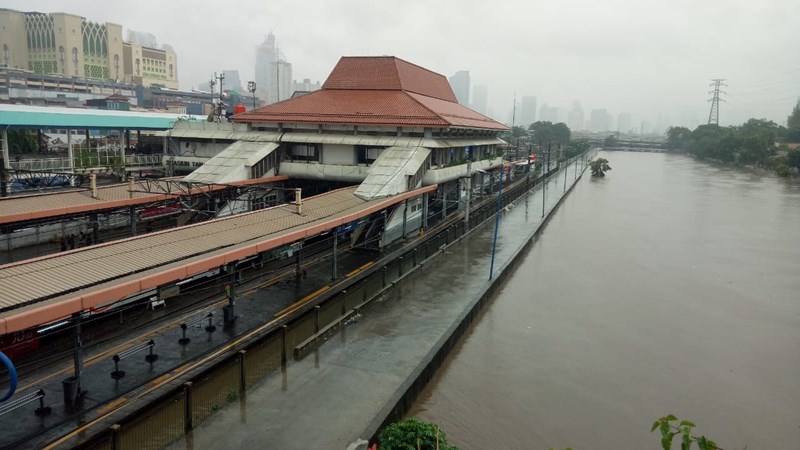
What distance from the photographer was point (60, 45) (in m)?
117

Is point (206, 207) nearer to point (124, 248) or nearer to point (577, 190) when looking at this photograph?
point (124, 248)

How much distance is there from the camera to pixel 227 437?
953 cm

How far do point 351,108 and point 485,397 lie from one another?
22116 millimetres

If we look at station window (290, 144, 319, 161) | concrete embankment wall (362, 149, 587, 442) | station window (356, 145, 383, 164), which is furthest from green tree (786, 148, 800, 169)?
station window (290, 144, 319, 161)

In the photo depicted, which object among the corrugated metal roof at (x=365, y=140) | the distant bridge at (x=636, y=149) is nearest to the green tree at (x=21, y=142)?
the corrugated metal roof at (x=365, y=140)

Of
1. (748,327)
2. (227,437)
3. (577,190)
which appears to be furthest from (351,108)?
(577,190)

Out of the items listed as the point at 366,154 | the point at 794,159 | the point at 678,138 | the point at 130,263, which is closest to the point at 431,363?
the point at 130,263

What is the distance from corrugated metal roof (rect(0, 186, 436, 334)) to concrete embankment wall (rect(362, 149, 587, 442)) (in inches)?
196

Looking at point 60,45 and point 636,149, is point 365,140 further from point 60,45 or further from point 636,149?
point 636,149

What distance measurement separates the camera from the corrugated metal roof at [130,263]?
9070mm

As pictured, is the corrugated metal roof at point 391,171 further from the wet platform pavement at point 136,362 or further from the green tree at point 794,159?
the green tree at point 794,159

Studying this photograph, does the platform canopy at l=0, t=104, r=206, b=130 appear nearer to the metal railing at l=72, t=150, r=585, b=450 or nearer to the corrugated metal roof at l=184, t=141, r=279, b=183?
the corrugated metal roof at l=184, t=141, r=279, b=183

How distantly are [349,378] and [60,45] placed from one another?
134 m

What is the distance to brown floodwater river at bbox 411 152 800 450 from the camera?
11.7 meters
